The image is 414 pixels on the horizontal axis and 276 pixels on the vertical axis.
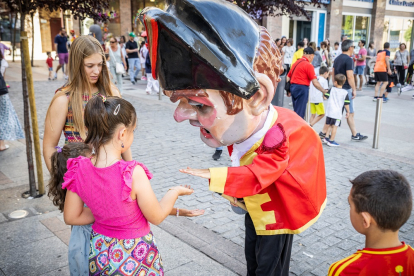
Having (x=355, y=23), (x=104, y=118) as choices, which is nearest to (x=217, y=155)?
(x=104, y=118)

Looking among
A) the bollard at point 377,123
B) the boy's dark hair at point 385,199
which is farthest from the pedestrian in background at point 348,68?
the boy's dark hair at point 385,199

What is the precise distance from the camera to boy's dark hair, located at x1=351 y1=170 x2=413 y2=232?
1712mm

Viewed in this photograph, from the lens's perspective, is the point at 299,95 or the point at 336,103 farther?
the point at 299,95

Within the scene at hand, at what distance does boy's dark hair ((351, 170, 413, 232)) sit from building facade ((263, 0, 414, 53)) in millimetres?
19024

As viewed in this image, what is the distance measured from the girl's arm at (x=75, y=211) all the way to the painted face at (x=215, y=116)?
70 cm

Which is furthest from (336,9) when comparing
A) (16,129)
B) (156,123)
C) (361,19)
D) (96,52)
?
(96,52)

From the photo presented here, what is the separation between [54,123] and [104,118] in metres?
1.04

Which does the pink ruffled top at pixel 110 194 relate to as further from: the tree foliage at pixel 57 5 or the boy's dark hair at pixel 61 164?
the tree foliage at pixel 57 5

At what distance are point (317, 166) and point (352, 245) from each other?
1820mm

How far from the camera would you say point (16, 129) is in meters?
6.58

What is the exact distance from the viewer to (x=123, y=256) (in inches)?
79.2

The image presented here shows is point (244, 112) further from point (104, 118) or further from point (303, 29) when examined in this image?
point (303, 29)

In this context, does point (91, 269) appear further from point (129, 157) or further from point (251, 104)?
point (251, 104)

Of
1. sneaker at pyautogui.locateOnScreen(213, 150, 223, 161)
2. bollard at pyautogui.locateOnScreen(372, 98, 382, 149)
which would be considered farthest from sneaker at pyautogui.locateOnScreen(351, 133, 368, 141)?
sneaker at pyautogui.locateOnScreen(213, 150, 223, 161)
